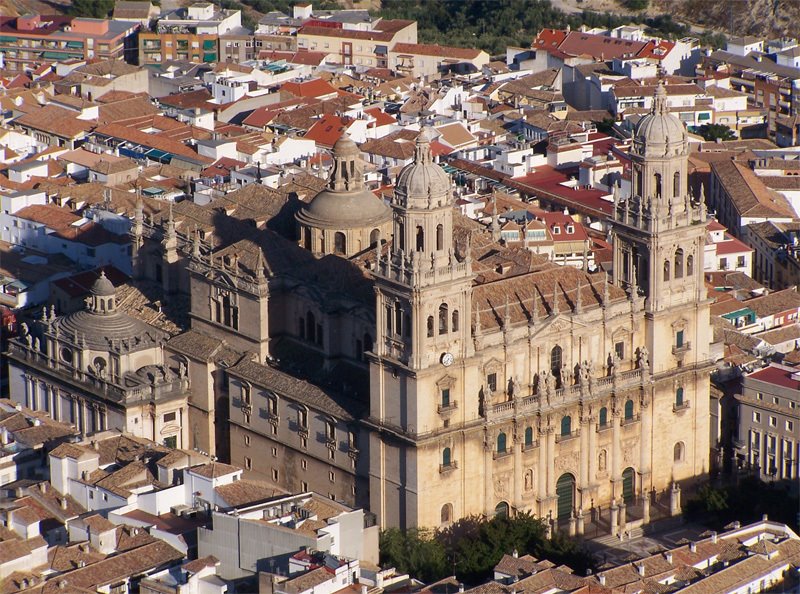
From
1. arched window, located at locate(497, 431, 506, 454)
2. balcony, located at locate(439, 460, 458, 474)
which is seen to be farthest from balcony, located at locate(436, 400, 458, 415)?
arched window, located at locate(497, 431, 506, 454)

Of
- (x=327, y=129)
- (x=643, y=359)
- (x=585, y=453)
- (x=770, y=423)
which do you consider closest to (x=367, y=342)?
(x=585, y=453)

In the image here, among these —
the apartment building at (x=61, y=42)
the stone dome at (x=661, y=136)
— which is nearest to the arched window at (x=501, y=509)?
the stone dome at (x=661, y=136)

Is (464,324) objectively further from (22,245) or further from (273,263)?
(22,245)

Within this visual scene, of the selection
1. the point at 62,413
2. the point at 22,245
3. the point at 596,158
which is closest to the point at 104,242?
the point at 22,245

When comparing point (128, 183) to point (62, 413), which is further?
point (128, 183)

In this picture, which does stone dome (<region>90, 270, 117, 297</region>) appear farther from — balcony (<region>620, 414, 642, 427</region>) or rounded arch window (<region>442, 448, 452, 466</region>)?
balcony (<region>620, 414, 642, 427</region>)

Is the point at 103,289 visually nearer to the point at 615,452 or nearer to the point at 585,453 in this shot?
the point at 585,453

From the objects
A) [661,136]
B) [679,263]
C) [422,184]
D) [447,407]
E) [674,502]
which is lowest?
[674,502]
